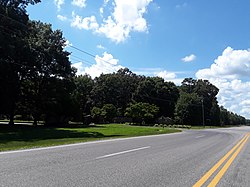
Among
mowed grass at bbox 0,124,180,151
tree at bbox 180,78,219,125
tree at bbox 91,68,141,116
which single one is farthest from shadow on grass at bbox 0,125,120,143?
tree at bbox 180,78,219,125

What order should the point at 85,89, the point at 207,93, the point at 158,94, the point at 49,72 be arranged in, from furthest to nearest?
1. the point at 207,93
2. the point at 85,89
3. the point at 158,94
4. the point at 49,72

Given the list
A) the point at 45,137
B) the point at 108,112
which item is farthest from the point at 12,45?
the point at 108,112

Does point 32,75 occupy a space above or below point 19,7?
below

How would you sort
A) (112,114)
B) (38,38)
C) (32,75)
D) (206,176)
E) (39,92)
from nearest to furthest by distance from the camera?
(206,176) < (32,75) < (38,38) < (39,92) < (112,114)

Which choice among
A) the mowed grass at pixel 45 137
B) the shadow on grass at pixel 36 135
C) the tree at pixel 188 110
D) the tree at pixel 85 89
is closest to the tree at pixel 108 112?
the tree at pixel 85 89

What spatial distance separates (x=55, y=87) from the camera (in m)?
57.6

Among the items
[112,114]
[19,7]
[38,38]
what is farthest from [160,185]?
[112,114]

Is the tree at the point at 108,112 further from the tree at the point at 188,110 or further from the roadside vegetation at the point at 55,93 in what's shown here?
the tree at the point at 188,110

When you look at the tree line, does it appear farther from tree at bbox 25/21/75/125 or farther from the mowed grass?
the mowed grass

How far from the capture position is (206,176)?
891 cm

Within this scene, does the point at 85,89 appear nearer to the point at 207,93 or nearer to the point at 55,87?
the point at 55,87

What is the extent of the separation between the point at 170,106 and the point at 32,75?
7107cm

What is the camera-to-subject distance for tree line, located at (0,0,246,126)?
123 ft

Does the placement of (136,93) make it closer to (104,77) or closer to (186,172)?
(104,77)
